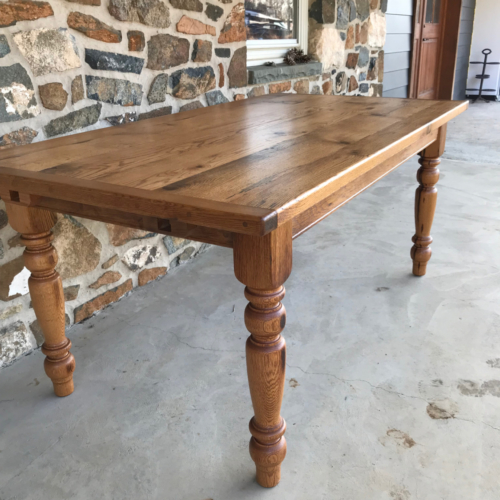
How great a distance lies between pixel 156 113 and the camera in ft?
6.84

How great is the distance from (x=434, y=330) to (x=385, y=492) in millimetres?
803

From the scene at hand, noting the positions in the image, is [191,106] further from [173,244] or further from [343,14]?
[343,14]

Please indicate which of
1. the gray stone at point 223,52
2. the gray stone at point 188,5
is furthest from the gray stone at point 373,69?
the gray stone at point 188,5

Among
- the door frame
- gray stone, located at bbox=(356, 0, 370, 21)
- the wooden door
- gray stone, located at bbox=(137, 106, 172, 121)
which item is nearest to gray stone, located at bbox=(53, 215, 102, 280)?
gray stone, located at bbox=(137, 106, 172, 121)

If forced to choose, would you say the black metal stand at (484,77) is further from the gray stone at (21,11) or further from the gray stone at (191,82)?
the gray stone at (21,11)

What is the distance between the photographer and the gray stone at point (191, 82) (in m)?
2.15

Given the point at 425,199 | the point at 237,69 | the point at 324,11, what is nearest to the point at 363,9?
the point at 324,11

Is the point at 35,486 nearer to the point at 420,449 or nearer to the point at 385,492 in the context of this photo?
the point at 385,492

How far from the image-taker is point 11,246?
1.64 metres

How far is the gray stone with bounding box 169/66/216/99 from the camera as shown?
2.15 meters

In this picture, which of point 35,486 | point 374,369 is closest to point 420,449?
point 374,369

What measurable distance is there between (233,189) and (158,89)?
125 centimetres

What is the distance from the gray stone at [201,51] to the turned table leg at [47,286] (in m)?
1.19

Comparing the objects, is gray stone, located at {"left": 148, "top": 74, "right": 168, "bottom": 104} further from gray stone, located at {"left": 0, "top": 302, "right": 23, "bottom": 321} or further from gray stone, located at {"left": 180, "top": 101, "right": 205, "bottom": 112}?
gray stone, located at {"left": 0, "top": 302, "right": 23, "bottom": 321}
